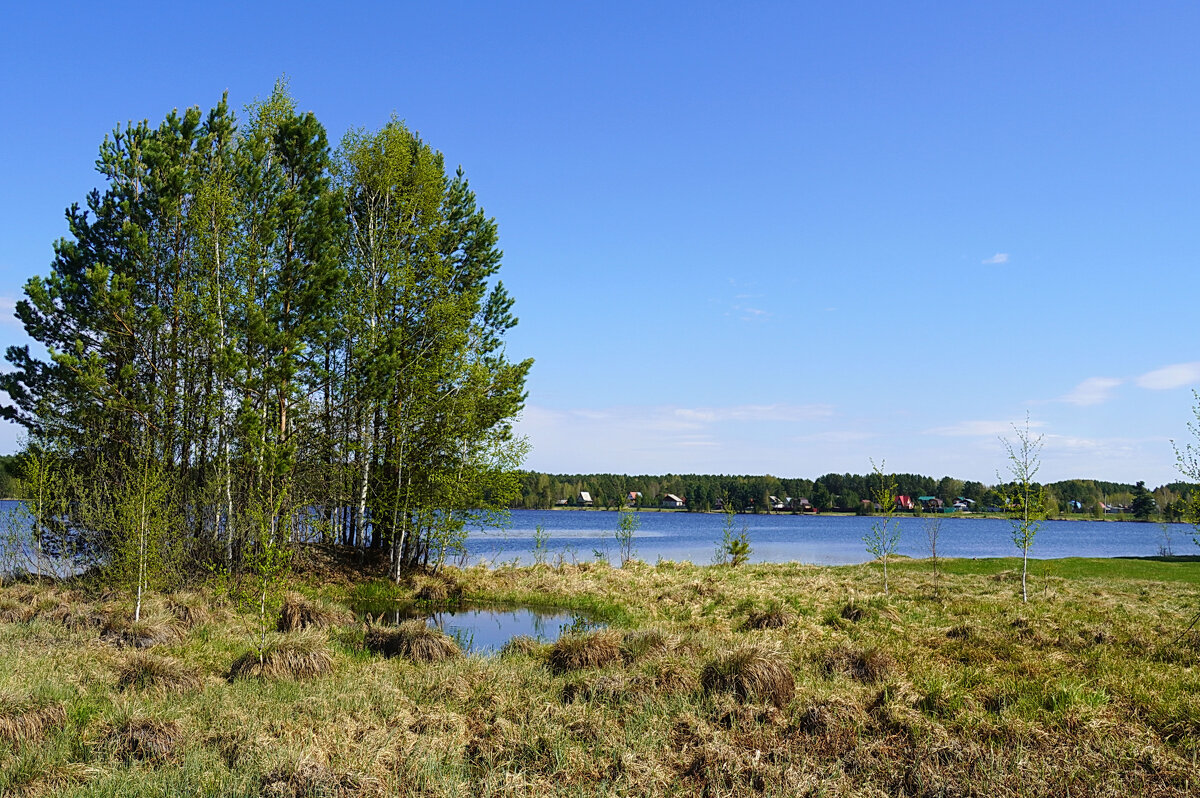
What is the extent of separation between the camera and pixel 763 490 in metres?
145

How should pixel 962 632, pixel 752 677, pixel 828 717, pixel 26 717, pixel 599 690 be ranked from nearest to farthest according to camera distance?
pixel 26 717
pixel 828 717
pixel 752 677
pixel 599 690
pixel 962 632

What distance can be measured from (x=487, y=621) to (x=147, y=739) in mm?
11141

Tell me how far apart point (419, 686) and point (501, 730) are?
2.39m

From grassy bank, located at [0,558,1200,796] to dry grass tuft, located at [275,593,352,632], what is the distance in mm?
78

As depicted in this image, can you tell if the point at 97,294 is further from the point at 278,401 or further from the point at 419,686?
the point at 419,686

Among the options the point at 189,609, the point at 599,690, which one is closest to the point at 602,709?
the point at 599,690

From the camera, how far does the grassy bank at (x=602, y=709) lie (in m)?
6.79

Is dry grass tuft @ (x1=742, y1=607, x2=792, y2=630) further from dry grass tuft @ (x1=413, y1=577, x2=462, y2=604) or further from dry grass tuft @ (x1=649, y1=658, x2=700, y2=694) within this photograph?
dry grass tuft @ (x1=413, y1=577, x2=462, y2=604)

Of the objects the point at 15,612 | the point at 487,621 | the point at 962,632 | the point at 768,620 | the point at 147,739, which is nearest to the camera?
the point at 147,739

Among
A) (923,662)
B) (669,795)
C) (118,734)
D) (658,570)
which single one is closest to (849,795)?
(669,795)

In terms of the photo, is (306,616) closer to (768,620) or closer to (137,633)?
(137,633)

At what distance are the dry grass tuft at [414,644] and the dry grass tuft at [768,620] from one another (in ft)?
20.5

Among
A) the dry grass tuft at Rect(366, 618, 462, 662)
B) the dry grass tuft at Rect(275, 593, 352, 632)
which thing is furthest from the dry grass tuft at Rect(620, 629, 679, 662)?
the dry grass tuft at Rect(275, 593, 352, 632)

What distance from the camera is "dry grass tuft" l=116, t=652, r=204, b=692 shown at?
30.9 feet
